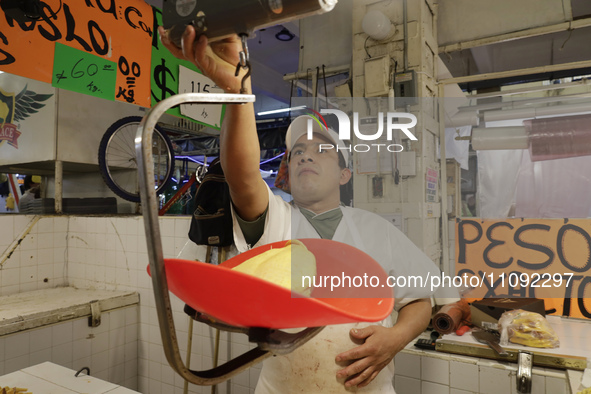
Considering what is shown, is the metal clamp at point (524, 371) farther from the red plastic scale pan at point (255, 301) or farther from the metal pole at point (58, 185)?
the metal pole at point (58, 185)

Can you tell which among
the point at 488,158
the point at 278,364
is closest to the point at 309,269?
the point at 278,364

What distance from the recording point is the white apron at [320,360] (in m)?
1.04

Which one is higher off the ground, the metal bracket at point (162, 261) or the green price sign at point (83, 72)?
the green price sign at point (83, 72)

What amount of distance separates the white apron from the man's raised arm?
0.51 ft

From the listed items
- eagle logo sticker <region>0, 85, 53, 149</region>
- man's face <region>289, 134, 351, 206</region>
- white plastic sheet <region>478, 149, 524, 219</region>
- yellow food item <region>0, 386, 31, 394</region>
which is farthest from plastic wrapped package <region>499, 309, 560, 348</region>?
eagle logo sticker <region>0, 85, 53, 149</region>

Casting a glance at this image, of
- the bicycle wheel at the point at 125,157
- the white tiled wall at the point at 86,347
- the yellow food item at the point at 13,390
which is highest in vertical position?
the bicycle wheel at the point at 125,157

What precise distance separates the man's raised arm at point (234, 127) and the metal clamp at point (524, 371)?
1.28m

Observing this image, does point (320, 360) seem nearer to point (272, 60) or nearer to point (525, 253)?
point (525, 253)

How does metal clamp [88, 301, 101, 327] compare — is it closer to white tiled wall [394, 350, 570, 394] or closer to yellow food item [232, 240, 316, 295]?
white tiled wall [394, 350, 570, 394]

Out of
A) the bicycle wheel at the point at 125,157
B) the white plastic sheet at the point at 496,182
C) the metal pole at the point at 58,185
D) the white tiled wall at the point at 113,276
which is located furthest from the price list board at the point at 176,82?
the white plastic sheet at the point at 496,182

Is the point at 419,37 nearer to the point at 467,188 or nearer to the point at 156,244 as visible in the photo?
the point at 467,188

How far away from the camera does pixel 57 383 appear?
1501 millimetres

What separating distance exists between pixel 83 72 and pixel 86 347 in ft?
5.66

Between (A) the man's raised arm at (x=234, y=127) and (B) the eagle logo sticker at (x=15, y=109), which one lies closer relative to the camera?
(A) the man's raised arm at (x=234, y=127)
